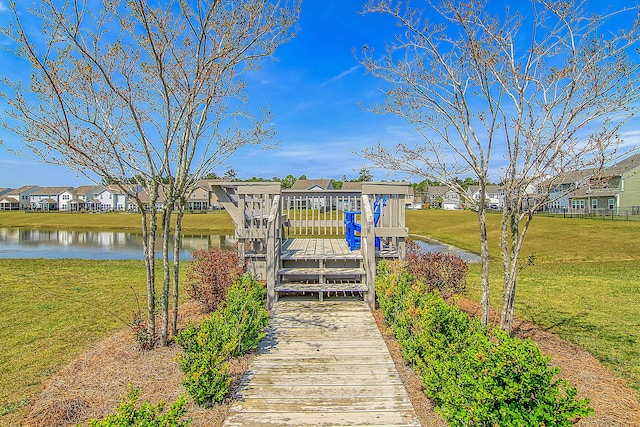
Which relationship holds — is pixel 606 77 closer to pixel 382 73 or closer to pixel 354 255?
pixel 382 73

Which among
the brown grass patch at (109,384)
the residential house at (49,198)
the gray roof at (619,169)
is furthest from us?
the residential house at (49,198)

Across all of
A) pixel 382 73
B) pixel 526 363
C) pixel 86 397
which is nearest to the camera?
pixel 526 363

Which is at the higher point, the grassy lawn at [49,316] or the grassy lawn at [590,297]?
the grassy lawn at [49,316]

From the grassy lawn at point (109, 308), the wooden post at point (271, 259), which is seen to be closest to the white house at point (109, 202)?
the grassy lawn at point (109, 308)

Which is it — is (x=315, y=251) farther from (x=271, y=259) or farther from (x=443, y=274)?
(x=443, y=274)

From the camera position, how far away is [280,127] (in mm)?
5496

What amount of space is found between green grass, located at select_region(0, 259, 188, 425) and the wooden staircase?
8.66 feet

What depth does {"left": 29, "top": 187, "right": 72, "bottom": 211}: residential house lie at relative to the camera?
7400 cm

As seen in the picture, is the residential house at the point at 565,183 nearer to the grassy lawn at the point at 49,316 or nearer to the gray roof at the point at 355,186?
the gray roof at the point at 355,186

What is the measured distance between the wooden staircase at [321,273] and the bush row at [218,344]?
5.30ft

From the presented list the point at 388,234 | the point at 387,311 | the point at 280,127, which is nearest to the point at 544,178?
the point at 387,311

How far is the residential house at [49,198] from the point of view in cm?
7400

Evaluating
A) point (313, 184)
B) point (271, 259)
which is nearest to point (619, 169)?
point (271, 259)

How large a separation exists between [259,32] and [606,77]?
3.91m
